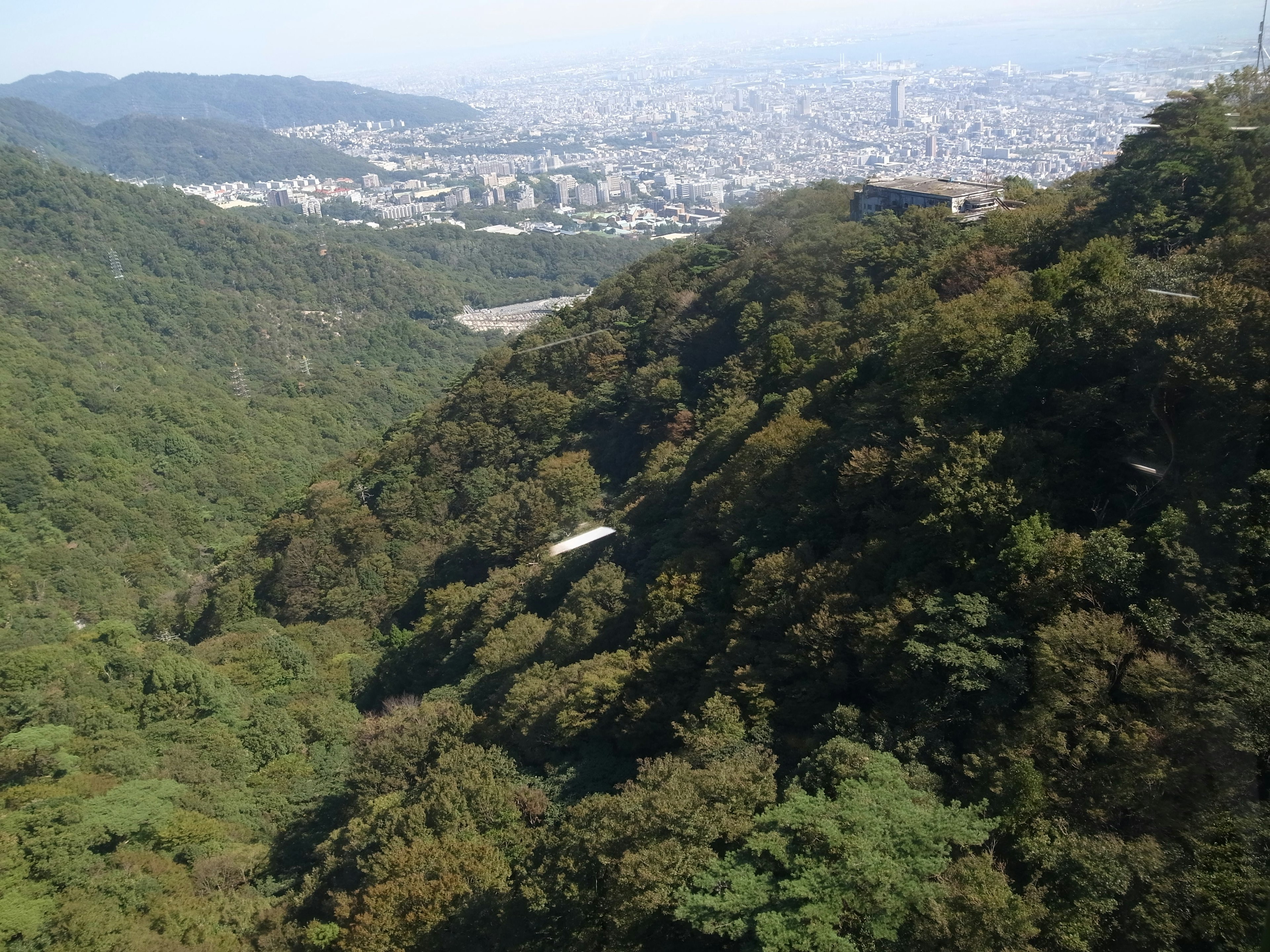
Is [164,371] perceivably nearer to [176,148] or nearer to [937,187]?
[937,187]

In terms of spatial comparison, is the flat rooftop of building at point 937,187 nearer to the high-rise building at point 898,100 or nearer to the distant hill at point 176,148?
the high-rise building at point 898,100

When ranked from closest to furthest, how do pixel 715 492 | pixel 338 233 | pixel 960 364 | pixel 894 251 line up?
pixel 960 364
pixel 715 492
pixel 894 251
pixel 338 233

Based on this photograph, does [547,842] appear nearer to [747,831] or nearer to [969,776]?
[747,831]

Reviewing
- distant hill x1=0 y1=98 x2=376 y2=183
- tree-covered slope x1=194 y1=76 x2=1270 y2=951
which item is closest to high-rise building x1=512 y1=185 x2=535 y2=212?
distant hill x1=0 y1=98 x2=376 y2=183

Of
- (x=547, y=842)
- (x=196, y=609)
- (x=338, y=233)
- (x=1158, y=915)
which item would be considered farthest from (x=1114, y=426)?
(x=338, y=233)

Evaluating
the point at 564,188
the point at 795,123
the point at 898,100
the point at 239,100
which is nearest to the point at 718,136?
the point at 795,123

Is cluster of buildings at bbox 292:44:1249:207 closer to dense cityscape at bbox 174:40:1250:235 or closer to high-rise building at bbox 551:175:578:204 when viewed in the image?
dense cityscape at bbox 174:40:1250:235

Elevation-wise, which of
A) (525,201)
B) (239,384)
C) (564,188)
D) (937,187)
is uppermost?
(937,187)
